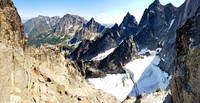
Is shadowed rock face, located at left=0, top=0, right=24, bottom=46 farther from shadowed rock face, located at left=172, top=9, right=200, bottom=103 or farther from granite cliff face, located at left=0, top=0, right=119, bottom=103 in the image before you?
shadowed rock face, located at left=172, top=9, right=200, bottom=103

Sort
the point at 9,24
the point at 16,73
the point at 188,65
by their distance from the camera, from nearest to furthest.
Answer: the point at 16,73, the point at 9,24, the point at 188,65

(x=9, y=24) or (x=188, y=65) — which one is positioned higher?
(x=9, y=24)

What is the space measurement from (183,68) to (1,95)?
1030 inches

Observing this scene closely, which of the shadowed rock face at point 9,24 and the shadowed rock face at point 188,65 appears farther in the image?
the shadowed rock face at point 188,65

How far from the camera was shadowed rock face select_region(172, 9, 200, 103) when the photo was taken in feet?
137

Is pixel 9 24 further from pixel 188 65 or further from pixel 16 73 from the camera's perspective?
pixel 188 65

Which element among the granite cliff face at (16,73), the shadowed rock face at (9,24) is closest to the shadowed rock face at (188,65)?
the granite cliff face at (16,73)

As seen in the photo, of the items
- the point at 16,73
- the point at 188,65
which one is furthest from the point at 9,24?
the point at 188,65

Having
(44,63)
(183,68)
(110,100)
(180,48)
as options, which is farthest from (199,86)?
(110,100)

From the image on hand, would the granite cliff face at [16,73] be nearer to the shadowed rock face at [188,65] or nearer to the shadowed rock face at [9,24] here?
the shadowed rock face at [9,24]

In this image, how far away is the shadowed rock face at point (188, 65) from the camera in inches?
1650

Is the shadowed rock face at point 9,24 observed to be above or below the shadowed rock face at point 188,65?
above

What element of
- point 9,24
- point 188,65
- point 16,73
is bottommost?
point 188,65

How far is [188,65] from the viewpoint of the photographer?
4438cm
